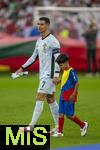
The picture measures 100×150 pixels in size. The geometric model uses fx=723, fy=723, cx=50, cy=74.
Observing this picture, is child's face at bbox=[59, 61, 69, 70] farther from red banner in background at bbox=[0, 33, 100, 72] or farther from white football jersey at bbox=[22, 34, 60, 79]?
red banner in background at bbox=[0, 33, 100, 72]

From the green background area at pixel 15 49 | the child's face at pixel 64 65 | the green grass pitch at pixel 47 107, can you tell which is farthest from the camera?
the green background area at pixel 15 49

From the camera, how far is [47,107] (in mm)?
17578

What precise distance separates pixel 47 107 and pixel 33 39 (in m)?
10.9

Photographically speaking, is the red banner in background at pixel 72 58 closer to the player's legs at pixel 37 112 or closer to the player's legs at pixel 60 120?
the player's legs at pixel 37 112

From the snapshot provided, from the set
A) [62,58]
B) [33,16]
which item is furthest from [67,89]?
[33,16]

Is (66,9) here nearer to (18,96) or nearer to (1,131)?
(18,96)

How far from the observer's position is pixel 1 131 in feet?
37.2

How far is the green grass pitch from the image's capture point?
1260cm

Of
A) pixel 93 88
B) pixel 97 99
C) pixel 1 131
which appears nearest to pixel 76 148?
pixel 1 131

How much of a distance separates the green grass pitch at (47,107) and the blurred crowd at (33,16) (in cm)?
349

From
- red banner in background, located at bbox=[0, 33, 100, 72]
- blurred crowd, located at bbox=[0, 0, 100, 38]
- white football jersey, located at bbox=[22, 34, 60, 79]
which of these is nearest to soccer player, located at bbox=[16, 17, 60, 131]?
white football jersey, located at bbox=[22, 34, 60, 79]

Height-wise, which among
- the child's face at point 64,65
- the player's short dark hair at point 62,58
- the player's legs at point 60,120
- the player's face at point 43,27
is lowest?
the player's legs at point 60,120

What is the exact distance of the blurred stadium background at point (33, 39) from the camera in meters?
19.7

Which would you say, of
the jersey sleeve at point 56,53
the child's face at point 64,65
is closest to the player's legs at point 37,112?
the jersey sleeve at point 56,53
